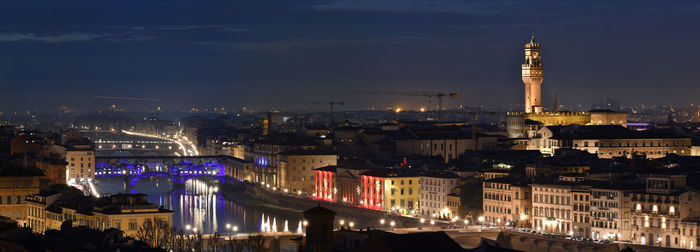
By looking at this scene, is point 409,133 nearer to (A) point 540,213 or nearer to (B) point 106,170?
(B) point 106,170

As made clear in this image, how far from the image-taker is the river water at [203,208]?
70125 mm

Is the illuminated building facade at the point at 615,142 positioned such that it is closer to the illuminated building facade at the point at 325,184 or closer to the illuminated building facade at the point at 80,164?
the illuminated building facade at the point at 325,184

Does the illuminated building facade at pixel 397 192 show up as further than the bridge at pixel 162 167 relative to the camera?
No

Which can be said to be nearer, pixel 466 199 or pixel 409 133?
pixel 466 199

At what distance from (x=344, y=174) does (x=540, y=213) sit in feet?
63.3

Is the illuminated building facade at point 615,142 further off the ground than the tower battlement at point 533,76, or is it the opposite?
the tower battlement at point 533,76

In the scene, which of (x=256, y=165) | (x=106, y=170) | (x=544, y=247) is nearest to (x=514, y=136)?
(x=256, y=165)

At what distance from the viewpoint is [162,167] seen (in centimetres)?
10825

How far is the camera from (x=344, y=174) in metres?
79.6

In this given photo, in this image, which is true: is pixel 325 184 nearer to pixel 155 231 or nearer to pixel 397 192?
pixel 397 192

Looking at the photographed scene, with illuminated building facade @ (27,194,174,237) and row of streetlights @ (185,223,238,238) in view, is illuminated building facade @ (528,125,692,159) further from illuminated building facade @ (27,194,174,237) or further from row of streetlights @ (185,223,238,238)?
illuminated building facade @ (27,194,174,237)

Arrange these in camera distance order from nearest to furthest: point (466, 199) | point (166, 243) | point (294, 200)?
1. point (166, 243)
2. point (466, 199)
3. point (294, 200)

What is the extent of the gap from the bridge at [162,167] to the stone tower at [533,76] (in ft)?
71.0

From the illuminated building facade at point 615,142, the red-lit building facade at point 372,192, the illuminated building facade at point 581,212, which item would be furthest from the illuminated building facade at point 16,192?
the illuminated building facade at point 615,142
